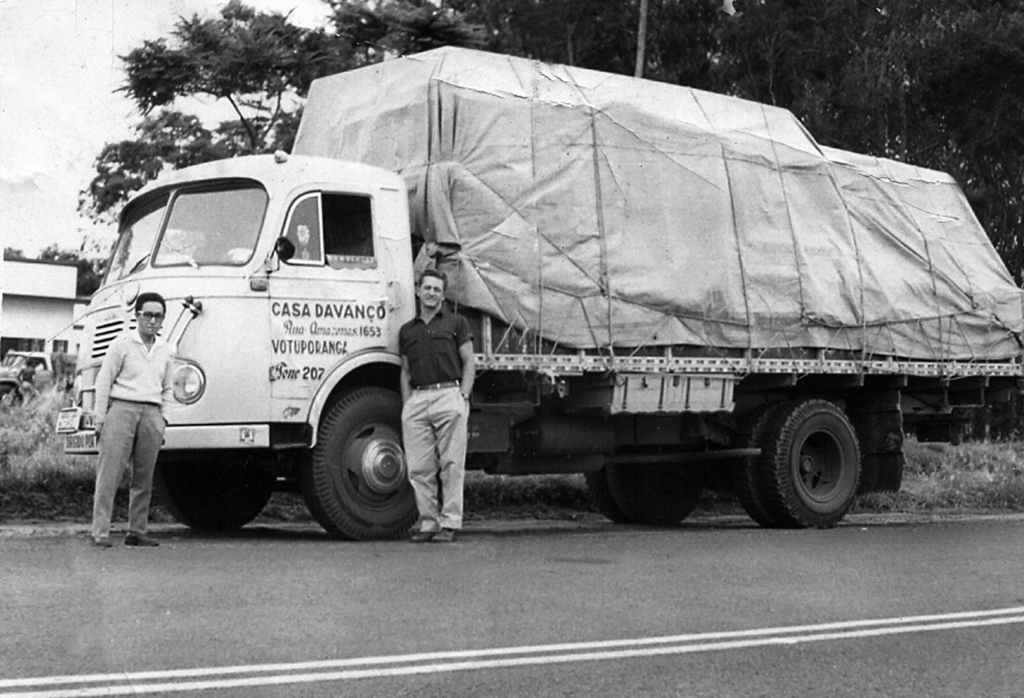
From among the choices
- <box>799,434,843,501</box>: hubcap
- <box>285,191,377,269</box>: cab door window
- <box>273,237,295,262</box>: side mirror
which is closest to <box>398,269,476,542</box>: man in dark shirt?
<box>285,191,377,269</box>: cab door window

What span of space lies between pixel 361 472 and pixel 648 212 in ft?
11.4

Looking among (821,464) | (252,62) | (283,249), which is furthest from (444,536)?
(252,62)

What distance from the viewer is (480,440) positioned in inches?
465

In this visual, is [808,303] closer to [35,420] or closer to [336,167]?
[336,167]

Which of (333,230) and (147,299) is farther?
(333,230)

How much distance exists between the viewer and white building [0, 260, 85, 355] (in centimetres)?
3130

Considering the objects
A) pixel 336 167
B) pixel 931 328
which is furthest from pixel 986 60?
pixel 336 167

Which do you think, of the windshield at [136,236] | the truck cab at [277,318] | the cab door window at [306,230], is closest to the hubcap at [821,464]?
the truck cab at [277,318]

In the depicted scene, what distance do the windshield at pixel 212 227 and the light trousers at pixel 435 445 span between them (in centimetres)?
159

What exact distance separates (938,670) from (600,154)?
7110 millimetres

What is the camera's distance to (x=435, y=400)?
10859mm

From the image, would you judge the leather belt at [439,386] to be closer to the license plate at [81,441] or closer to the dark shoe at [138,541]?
the dark shoe at [138,541]

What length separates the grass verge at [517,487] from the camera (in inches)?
484

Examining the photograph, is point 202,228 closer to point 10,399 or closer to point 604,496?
point 604,496
